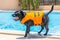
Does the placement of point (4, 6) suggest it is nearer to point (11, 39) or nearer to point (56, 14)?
point (56, 14)

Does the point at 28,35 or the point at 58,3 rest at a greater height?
the point at 28,35

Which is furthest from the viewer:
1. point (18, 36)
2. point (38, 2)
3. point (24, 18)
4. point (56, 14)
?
point (38, 2)

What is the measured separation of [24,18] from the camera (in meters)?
3.91

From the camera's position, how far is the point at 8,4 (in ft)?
35.4

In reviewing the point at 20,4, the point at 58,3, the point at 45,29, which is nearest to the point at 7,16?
the point at 20,4

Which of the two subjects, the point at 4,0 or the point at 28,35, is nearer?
the point at 28,35

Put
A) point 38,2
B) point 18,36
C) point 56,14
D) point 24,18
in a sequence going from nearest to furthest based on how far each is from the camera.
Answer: point 24,18 < point 18,36 < point 56,14 < point 38,2

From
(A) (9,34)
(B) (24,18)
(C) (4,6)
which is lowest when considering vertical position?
(C) (4,6)

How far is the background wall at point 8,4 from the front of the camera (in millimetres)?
10720

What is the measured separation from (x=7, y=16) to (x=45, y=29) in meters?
4.41

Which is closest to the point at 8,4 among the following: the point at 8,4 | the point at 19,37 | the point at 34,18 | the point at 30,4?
the point at 8,4

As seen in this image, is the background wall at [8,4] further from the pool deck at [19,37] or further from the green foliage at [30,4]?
the pool deck at [19,37]

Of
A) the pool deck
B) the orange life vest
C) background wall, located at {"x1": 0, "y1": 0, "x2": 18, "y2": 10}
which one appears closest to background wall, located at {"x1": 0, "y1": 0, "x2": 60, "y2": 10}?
background wall, located at {"x1": 0, "y1": 0, "x2": 18, "y2": 10}

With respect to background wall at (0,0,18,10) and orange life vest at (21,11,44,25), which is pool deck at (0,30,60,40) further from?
background wall at (0,0,18,10)
